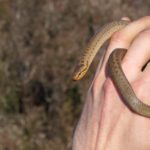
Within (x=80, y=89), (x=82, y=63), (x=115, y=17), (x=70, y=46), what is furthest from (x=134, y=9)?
(x=82, y=63)

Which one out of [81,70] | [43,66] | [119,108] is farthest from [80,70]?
[43,66]

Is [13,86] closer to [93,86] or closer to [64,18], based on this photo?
[64,18]

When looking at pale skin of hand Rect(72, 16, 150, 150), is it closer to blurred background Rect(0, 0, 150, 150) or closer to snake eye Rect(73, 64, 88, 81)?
snake eye Rect(73, 64, 88, 81)

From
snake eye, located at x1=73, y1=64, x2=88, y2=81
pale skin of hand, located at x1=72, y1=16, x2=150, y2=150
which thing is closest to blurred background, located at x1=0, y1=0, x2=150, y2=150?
snake eye, located at x1=73, y1=64, x2=88, y2=81

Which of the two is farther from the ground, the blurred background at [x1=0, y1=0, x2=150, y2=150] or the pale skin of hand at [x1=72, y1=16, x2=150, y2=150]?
the pale skin of hand at [x1=72, y1=16, x2=150, y2=150]

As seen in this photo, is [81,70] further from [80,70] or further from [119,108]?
[119,108]

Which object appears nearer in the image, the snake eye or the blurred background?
the snake eye
